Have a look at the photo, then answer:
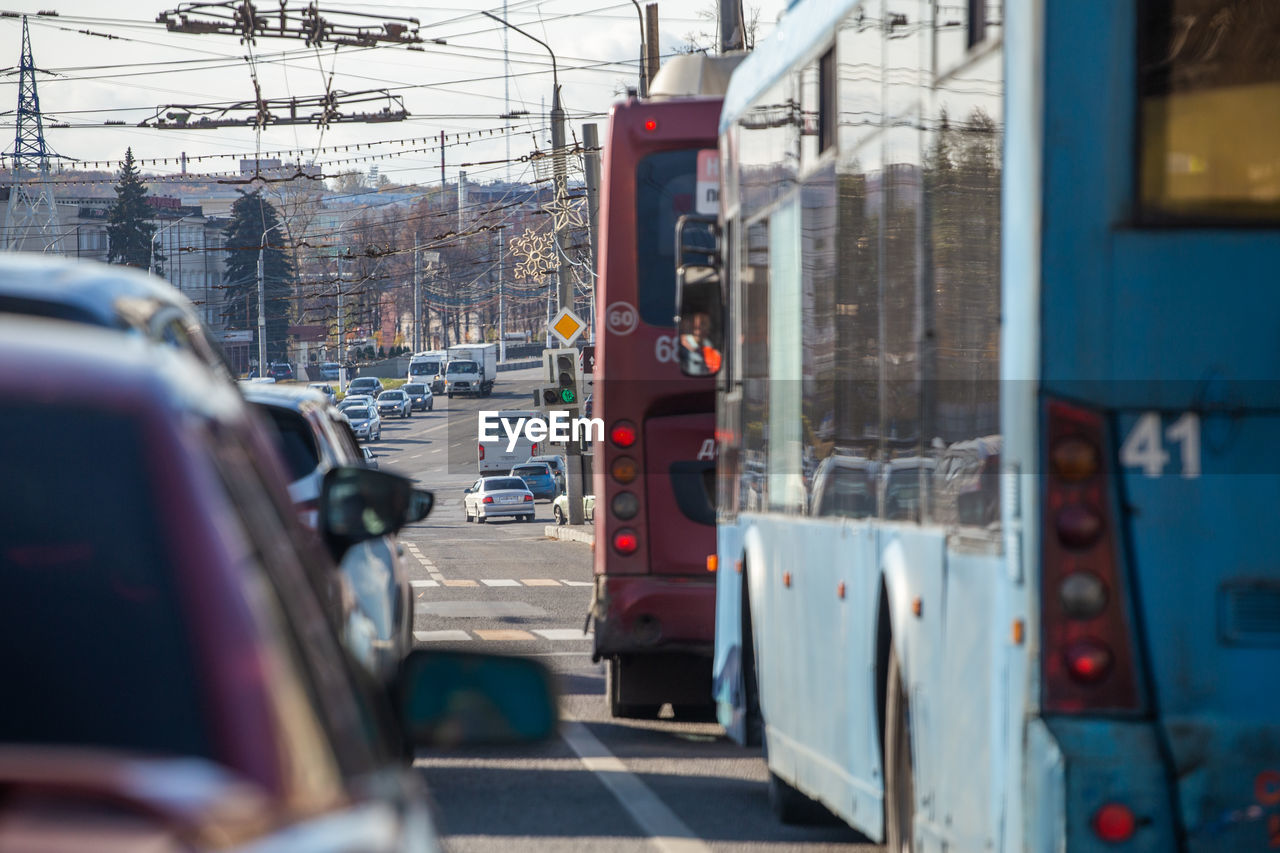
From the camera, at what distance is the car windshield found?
61375mm

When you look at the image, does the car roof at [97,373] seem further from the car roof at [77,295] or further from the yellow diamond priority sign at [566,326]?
the yellow diamond priority sign at [566,326]

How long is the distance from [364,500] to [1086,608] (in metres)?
2.56

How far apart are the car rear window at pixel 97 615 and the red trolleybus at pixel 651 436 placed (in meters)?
9.42

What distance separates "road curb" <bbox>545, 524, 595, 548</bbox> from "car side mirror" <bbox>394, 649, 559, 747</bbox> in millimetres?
34671

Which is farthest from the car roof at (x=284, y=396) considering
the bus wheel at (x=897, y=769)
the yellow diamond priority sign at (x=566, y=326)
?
the yellow diamond priority sign at (x=566, y=326)

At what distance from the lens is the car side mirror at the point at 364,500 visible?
607 cm

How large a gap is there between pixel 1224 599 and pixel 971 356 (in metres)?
0.97

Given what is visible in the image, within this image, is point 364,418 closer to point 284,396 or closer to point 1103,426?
point 284,396

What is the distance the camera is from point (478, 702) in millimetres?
2734

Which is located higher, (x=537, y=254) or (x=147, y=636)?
(x=537, y=254)

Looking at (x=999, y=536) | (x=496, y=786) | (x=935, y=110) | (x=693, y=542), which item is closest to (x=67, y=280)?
(x=999, y=536)

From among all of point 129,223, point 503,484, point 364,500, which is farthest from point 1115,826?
point 129,223

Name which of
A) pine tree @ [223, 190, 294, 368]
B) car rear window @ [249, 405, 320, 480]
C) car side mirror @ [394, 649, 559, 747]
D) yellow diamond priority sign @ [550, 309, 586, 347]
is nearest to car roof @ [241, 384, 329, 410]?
car rear window @ [249, 405, 320, 480]

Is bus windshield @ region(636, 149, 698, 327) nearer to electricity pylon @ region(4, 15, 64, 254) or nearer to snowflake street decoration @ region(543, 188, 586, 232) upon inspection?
snowflake street decoration @ region(543, 188, 586, 232)
